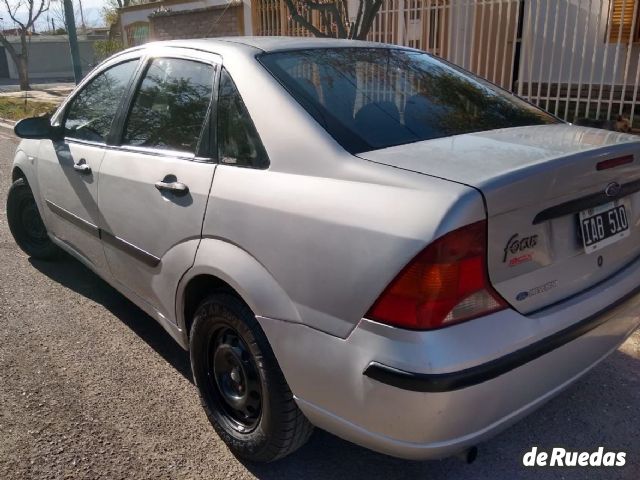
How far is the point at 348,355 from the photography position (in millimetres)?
1869

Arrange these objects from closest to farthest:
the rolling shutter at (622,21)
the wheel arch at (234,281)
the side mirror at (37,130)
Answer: the wheel arch at (234,281), the side mirror at (37,130), the rolling shutter at (622,21)

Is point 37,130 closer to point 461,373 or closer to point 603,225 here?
point 461,373

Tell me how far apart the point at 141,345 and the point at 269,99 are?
184cm

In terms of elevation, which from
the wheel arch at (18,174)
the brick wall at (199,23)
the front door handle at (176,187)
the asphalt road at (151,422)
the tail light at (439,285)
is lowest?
the asphalt road at (151,422)

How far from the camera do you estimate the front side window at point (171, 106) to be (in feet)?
8.83

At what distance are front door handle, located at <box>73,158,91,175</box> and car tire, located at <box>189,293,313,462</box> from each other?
1.29m

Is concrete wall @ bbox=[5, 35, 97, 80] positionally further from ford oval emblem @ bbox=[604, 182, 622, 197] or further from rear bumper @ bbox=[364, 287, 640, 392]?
rear bumper @ bbox=[364, 287, 640, 392]

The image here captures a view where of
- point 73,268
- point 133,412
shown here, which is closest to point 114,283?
point 133,412

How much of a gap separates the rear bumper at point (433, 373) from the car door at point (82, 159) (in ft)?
5.71

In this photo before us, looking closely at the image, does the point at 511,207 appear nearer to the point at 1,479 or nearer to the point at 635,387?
the point at 635,387

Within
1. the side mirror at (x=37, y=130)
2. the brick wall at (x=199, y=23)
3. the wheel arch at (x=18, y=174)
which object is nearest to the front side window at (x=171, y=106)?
the side mirror at (x=37, y=130)

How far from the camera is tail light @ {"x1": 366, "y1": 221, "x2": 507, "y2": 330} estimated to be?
1.75 meters

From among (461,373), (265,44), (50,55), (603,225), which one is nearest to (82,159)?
(265,44)

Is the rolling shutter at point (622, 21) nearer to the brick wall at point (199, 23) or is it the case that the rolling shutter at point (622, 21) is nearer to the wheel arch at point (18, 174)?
the wheel arch at point (18, 174)
